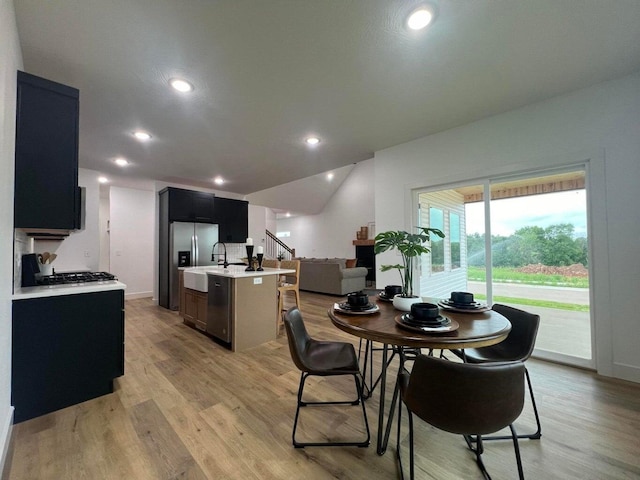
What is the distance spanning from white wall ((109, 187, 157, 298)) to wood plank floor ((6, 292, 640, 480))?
4198 millimetres

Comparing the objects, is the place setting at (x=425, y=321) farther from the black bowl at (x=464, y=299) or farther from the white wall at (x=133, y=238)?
the white wall at (x=133, y=238)

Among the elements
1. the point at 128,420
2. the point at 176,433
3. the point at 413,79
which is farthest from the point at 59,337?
the point at 413,79

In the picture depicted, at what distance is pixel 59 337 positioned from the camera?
1935 millimetres

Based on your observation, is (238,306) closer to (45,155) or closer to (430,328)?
(45,155)

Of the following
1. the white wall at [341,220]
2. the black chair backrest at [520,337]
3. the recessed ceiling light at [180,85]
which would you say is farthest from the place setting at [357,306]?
the white wall at [341,220]

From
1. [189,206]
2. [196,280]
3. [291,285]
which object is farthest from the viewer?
[189,206]

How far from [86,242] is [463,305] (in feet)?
19.4

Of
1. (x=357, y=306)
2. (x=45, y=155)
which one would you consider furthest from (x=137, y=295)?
(x=357, y=306)

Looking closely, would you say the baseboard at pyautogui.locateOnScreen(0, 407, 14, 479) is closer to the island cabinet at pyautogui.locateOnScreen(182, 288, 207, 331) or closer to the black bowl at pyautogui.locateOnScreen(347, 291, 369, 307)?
the island cabinet at pyautogui.locateOnScreen(182, 288, 207, 331)

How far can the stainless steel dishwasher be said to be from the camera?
10.00 feet

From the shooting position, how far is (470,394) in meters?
1.03

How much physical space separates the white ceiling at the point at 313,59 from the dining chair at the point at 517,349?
1.96 m

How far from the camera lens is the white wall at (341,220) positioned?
9.56 m

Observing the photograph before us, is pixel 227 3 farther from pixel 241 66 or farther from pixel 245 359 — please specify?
pixel 245 359
